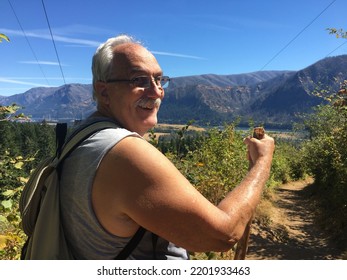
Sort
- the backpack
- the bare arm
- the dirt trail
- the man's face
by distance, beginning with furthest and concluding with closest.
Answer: the dirt trail, the man's face, the backpack, the bare arm

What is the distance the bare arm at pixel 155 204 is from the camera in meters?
1.18

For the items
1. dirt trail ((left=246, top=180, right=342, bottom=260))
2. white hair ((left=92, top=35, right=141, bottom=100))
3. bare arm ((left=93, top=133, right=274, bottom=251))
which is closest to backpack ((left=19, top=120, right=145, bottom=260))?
bare arm ((left=93, top=133, right=274, bottom=251))

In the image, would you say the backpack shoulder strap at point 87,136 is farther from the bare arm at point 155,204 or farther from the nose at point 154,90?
the nose at point 154,90

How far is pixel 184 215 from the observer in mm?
1218

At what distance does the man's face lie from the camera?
1572 millimetres

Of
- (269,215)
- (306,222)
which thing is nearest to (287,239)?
(269,215)

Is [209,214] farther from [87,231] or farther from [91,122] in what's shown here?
[91,122]

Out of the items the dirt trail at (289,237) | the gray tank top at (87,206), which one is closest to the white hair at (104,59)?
the gray tank top at (87,206)

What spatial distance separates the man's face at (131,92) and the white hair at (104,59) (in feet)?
0.10

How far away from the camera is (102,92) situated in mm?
1608

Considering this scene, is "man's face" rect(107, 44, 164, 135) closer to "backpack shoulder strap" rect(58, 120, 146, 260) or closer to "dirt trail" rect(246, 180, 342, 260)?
"backpack shoulder strap" rect(58, 120, 146, 260)

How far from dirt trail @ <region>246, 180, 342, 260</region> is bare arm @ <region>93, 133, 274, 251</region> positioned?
6.64 m

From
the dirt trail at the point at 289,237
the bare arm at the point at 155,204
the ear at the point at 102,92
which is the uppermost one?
the ear at the point at 102,92
